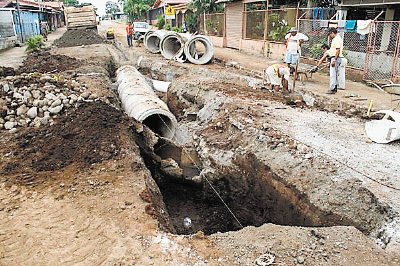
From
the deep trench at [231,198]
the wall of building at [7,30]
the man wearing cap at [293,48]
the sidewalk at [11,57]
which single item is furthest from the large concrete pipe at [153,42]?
the deep trench at [231,198]

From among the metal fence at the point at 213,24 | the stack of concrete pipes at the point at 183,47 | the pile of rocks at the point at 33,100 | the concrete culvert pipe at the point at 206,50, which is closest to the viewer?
the pile of rocks at the point at 33,100

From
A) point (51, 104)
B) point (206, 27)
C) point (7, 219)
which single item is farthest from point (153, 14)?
point (7, 219)

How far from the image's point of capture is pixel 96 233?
4.47 metres

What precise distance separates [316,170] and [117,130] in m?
3.88

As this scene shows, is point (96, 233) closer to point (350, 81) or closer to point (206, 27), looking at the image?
point (350, 81)

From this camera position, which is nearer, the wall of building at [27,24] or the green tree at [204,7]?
the wall of building at [27,24]

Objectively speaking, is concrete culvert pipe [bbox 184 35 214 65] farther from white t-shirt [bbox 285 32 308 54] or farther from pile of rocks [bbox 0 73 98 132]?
pile of rocks [bbox 0 73 98 132]

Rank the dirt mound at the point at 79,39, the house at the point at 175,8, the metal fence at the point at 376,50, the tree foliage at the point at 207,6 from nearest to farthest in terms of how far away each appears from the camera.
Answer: the metal fence at the point at 376,50 → the dirt mound at the point at 79,39 → the tree foliage at the point at 207,6 → the house at the point at 175,8

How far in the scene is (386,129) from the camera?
691 cm

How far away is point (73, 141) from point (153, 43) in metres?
15.6

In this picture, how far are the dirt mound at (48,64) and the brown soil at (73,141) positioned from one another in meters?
6.39

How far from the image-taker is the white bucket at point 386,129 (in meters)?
6.79

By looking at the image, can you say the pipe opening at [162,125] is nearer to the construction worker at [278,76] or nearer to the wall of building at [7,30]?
the construction worker at [278,76]

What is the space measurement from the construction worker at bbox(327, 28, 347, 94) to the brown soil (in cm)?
613
